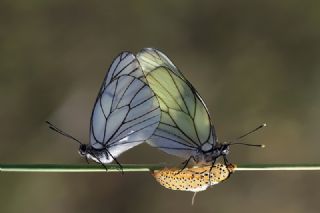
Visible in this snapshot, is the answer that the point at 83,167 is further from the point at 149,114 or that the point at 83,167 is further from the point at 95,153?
the point at 149,114

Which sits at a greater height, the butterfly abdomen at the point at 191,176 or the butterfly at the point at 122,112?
the butterfly at the point at 122,112

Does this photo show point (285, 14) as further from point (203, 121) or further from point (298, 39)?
point (203, 121)

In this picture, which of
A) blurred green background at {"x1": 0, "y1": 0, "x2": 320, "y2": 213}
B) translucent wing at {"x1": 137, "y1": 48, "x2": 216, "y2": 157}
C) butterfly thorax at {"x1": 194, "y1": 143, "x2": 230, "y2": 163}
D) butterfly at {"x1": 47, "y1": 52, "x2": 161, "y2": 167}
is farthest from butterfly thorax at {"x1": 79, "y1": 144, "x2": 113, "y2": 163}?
blurred green background at {"x1": 0, "y1": 0, "x2": 320, "y2": 213}

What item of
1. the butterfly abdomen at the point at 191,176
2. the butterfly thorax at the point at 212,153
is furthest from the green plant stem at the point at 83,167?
the butterfly thorax at the point at 212,153

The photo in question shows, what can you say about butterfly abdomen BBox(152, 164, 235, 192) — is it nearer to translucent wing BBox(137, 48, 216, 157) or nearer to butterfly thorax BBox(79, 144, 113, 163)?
translucent wing BBox(137, 48, 216, 157)

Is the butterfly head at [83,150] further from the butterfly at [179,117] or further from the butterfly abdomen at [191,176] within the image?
the butterfly abdomen at [191,176]

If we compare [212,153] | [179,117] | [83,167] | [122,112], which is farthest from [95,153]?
[83,167]

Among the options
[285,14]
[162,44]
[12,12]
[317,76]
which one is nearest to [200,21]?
[162,44]
